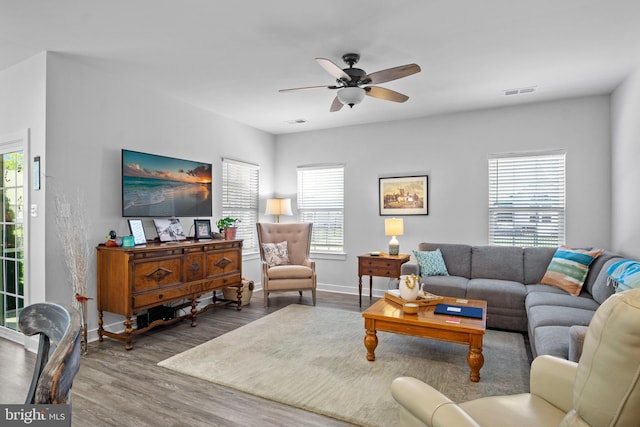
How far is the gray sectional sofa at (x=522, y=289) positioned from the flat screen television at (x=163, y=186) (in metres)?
2.90

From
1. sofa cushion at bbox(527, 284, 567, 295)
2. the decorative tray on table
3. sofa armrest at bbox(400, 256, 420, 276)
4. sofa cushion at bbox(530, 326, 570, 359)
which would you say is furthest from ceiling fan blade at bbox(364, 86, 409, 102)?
sofa cushion at bbox(527, 284, 567, 295)

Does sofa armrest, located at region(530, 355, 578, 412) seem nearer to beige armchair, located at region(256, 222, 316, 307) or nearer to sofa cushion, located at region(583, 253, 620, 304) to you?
sofa cushion, located at region(583, 253, 620, 304)

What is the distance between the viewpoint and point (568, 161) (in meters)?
4.62

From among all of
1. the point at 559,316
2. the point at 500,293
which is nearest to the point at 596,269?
→ the point at 500,293

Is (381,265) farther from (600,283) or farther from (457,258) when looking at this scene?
(600,283)

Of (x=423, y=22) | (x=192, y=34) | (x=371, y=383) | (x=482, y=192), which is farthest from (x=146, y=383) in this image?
(x=482, y=192)

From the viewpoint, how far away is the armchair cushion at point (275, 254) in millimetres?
5328

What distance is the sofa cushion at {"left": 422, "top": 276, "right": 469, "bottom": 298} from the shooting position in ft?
13.6

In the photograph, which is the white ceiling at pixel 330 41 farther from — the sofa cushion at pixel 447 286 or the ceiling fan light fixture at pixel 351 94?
the sofa cushion at pixel 447 286

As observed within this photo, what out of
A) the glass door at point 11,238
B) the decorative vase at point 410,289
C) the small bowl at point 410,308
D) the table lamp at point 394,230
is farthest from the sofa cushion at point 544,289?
the glass door at point 11,238

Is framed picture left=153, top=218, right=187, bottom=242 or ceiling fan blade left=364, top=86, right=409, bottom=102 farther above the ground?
ceiling fan blade left=364, top=86, right=409, bottom=102

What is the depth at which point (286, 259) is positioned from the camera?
5461 mm

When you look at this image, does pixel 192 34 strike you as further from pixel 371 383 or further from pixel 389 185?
pixel 389 185

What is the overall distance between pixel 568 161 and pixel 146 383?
17.2ft
